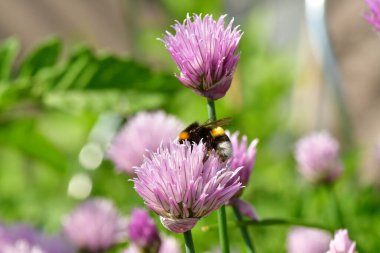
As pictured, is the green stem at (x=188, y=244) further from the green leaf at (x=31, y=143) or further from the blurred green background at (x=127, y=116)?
the green leaf at (x=31, y=143)

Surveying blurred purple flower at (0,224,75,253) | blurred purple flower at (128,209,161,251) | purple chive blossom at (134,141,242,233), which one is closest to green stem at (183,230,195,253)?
purple chive blossom at (134,141,242,233)

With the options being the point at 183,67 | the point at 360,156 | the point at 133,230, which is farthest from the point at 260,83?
the point at 183,67

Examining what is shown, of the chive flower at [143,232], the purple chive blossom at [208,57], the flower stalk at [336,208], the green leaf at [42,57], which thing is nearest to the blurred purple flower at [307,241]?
the flower stalk at [336,208]

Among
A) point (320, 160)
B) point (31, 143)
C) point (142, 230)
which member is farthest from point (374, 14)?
point (31, 143)

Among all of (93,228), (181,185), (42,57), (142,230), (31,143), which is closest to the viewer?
(181,185)

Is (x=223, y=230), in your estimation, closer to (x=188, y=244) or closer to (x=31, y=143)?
(x=188, y=244)

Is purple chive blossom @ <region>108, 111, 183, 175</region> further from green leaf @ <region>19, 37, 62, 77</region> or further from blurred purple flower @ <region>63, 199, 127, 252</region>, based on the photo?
green leaf @ <region>19, 37, 62, 77</region>
